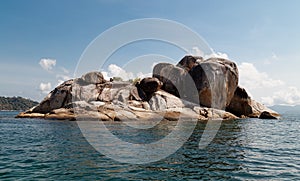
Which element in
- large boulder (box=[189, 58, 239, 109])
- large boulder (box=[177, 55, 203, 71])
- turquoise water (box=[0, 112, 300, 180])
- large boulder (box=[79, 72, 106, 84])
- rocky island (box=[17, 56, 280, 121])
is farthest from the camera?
large boulder (box=[177, 55, 203, 71])

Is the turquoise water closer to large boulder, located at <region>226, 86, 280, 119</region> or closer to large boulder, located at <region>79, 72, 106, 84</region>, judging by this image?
large boulder, located at <region>79, 72, 106, 84</region>

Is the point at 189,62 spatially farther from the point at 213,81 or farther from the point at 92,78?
the point at 92,78

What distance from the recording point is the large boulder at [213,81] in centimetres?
5447

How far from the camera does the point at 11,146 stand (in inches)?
751

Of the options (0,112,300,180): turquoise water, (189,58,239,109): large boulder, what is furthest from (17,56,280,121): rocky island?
(0,112,300,180): turquoise water

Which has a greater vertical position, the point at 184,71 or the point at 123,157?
the point at 184,71

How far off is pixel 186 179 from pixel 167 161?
140 inches

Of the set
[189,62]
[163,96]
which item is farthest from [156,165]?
[189,62]

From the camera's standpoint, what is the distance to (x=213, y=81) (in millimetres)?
54625

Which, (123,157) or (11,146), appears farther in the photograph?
(11,146)

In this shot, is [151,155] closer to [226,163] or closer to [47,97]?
[226,163]

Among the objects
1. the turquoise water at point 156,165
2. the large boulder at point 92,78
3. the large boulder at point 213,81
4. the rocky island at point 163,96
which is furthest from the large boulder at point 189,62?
the turquoise water at point 156,165

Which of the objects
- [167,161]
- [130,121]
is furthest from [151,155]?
[130,121]

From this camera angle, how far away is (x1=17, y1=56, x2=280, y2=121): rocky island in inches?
1833
